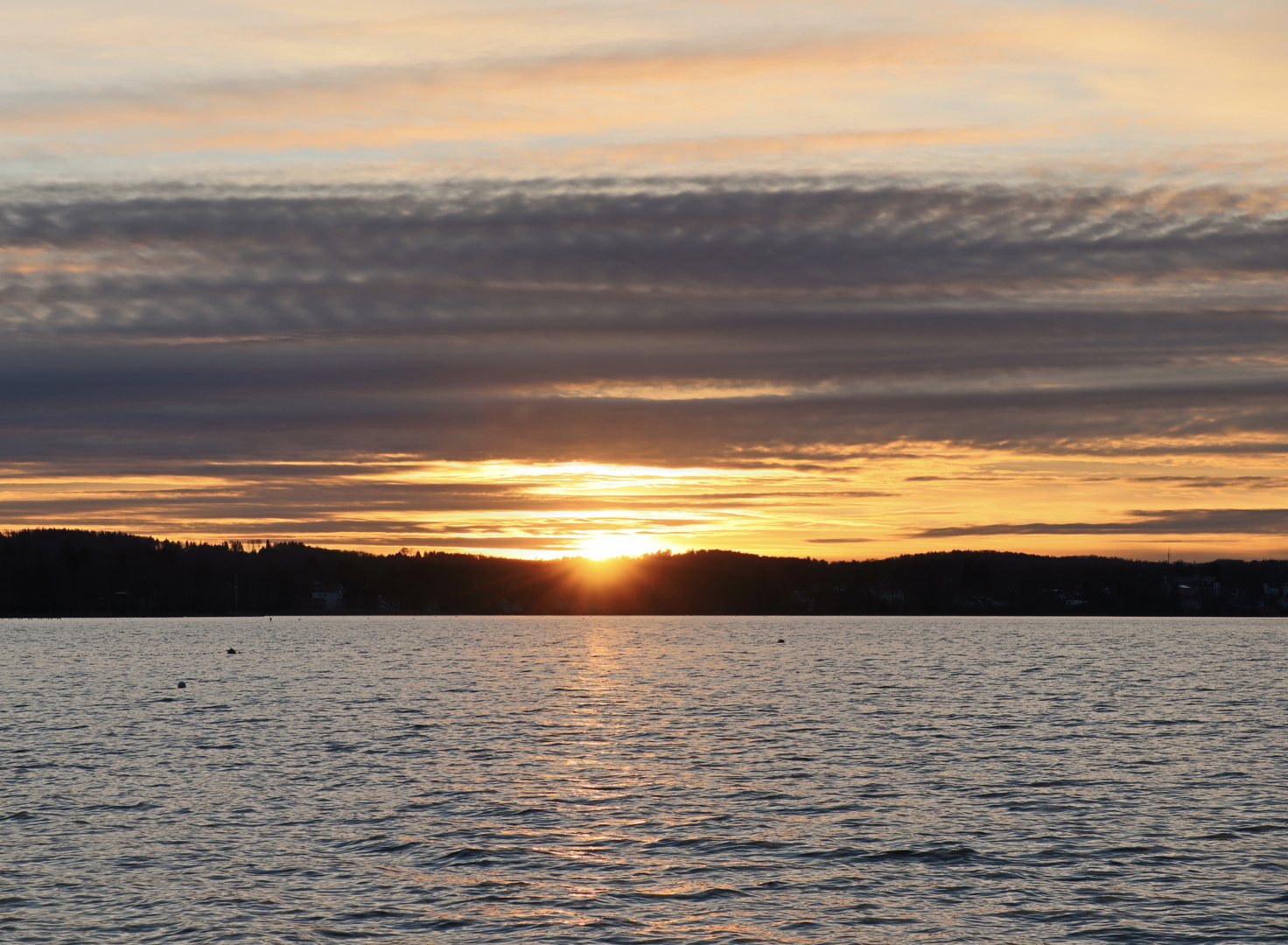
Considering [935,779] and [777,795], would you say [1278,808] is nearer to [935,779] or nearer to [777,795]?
[935,779]

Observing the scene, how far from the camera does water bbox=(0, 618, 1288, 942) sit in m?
32.2

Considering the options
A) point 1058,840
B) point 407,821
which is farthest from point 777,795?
point 407,821

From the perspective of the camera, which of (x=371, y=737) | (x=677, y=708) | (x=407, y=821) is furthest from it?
(x=677, y=708)

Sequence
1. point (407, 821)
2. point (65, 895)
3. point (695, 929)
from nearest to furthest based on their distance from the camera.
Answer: point (695, 929) < point (65, 895) < point (407, 821)

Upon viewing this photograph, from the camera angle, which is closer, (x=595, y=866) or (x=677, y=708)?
(x=595, y=866)

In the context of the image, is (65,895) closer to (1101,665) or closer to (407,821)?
(407,821)

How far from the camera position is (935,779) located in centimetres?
5503

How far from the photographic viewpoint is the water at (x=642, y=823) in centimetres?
3219

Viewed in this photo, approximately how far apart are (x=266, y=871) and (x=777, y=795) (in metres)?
22.0

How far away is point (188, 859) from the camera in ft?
126

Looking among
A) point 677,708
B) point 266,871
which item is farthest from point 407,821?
point 677,708

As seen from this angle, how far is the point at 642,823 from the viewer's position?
44688 millimetres

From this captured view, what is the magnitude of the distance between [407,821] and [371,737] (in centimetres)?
2821

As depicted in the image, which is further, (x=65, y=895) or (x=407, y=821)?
(x=407, y=821)
